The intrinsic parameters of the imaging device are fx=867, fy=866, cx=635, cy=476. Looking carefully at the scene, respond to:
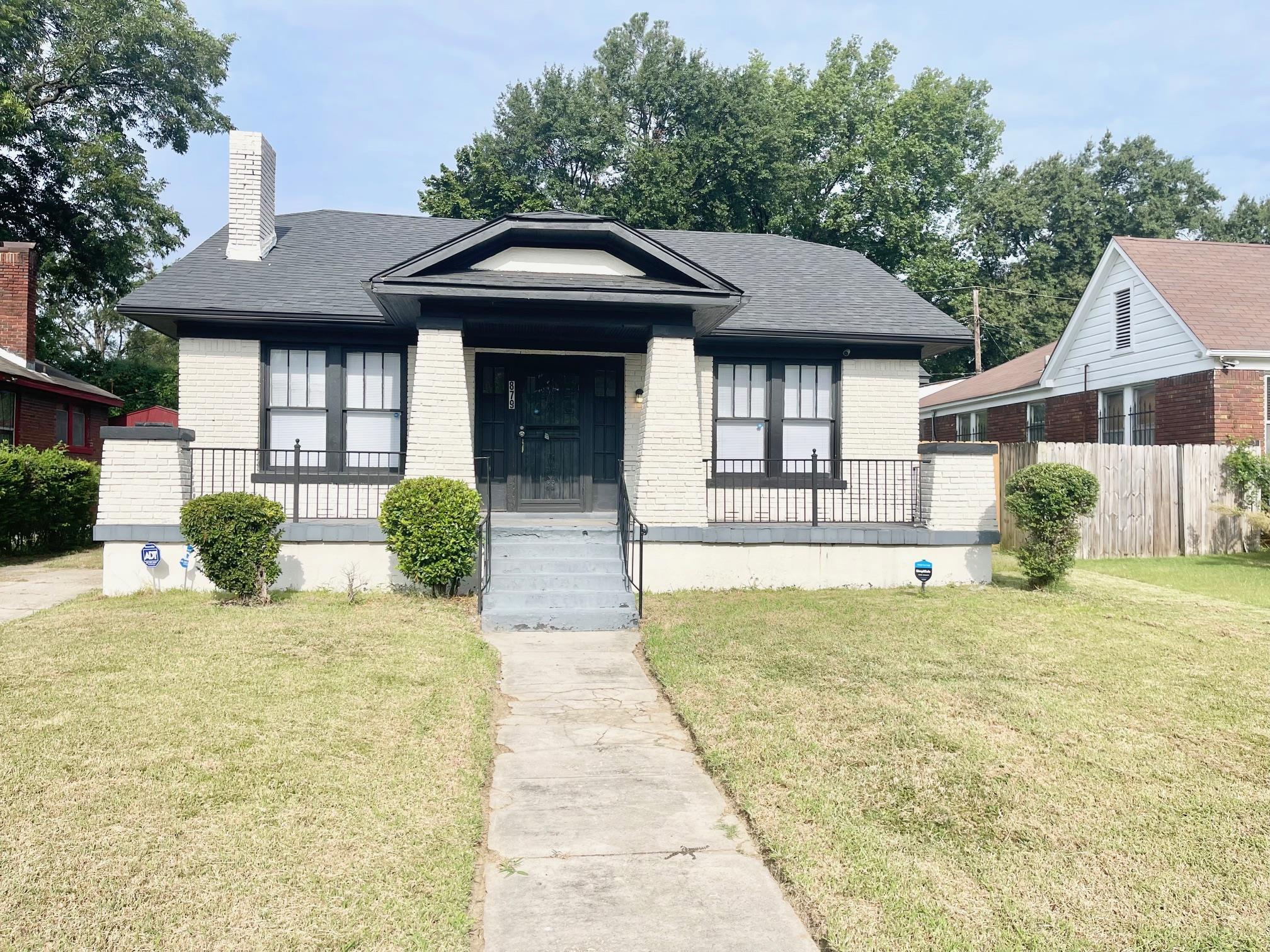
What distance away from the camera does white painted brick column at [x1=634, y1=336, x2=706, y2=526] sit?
10391mm

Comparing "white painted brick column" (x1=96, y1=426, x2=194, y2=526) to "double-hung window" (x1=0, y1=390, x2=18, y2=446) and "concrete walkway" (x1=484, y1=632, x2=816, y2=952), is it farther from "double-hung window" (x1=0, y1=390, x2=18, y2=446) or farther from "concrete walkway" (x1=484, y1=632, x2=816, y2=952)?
"double-hung window" (x1=0, y1=390, x2=18, y2=446)

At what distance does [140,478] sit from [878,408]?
31.7 ft

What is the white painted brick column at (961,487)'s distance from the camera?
10.6m

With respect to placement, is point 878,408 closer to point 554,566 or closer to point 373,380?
point 554,566

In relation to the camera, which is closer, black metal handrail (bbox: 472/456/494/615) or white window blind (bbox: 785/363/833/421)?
black metal handrail (bbox: 472/456/494/615)

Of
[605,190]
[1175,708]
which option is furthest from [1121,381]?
[605,190]

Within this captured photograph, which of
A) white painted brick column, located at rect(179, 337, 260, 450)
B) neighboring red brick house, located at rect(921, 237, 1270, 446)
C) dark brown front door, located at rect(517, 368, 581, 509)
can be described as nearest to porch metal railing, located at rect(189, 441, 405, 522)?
white painted brick column, located at rect(179, 337, 260, 450)

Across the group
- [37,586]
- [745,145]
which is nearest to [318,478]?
[37,586]

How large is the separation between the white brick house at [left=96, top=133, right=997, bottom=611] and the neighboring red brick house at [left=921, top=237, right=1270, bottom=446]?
6216 mm

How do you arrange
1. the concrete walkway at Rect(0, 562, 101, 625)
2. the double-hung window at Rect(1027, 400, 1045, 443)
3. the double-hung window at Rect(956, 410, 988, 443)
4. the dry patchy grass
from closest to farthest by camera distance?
the concrete walkway at Rect(0, 562, 101, 625) < the dry patchy grass < the double-hung window at Rect(1027, 400, 1045, 443) < the double-hung window at Rect(956, 410, 988, 443)

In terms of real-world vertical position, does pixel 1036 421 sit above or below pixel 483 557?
above

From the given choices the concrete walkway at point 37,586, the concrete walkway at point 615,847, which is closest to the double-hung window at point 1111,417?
the concrete walkway at point 615,847

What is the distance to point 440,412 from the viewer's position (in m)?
10.1

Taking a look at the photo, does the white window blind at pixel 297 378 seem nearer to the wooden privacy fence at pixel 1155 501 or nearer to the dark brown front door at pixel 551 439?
the dark brown front door at pixel 551 439
